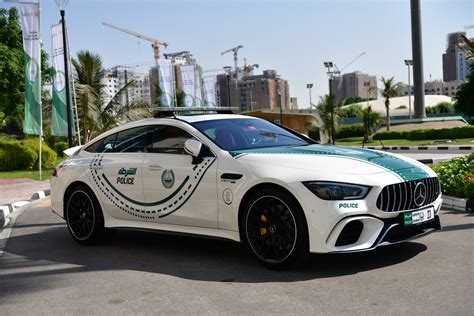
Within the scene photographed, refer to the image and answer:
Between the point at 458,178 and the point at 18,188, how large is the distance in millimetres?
12353

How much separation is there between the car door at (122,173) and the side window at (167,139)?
152 mm

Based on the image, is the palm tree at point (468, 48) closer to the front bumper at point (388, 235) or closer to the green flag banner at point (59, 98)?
the front bumper at point (388, 235)

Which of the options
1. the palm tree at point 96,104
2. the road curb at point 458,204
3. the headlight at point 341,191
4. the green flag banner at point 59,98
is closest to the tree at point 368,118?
the palm tree at point 96,104

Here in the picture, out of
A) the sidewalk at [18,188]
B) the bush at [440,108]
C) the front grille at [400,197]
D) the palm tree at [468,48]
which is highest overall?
the bush at [440,108]

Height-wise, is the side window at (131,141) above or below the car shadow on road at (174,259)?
above

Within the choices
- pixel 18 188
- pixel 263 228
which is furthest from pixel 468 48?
pixel 18 188

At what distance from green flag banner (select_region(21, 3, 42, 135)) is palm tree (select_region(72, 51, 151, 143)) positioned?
342 inches

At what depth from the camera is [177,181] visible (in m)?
6.53

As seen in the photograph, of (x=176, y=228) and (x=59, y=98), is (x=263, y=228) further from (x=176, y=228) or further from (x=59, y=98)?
(x=59, y=98)

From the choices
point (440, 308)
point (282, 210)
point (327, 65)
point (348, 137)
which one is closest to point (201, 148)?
point (282, 210)

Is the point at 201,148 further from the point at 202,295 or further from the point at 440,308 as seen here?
the point at 440,308

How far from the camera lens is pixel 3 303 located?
17.0 feet

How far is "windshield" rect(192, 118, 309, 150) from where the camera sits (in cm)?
654

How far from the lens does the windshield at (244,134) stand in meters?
6.54
